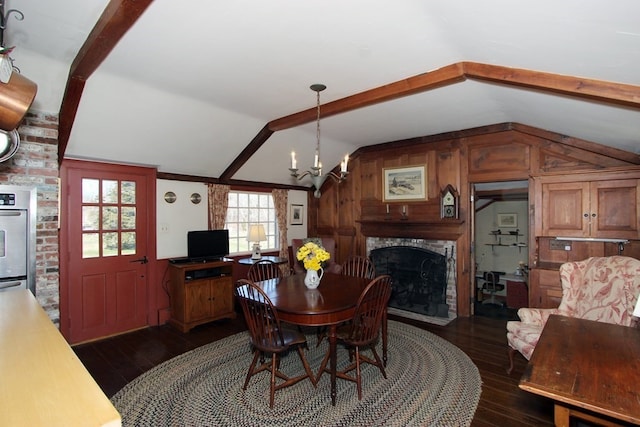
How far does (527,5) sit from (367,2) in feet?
2.68

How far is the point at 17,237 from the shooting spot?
2832 millimetres

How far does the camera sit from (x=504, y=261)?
704 cm

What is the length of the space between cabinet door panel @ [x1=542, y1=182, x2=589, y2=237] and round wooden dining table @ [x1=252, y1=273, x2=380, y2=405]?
2.44 metres

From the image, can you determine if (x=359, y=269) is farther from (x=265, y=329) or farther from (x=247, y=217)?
(x=247, y=217)

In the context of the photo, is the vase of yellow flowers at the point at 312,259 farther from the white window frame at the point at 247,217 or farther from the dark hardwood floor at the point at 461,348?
the white window frame at the point at 247,217

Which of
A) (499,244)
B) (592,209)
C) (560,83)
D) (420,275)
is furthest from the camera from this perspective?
(499,244)

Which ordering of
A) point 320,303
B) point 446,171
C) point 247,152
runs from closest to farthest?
point 320,303
point 247,152
point 446,171

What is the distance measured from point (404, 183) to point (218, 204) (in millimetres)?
3008

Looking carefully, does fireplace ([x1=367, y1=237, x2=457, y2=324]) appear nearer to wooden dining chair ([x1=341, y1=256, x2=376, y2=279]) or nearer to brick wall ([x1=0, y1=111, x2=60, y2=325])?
wooden dining chair ([x1=341, y1=256, x2=376, y2=279])

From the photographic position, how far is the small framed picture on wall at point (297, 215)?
6461mm

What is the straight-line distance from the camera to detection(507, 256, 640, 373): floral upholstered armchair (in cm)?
270

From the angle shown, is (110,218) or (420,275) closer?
(110,218)

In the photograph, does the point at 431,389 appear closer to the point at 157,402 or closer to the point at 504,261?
the point at 157,402

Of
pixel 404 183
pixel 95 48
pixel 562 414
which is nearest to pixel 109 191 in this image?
pixel 95 48
